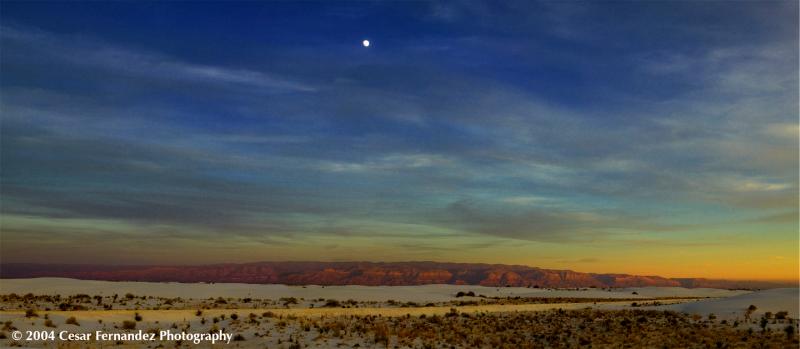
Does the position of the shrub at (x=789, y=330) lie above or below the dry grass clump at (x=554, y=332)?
above

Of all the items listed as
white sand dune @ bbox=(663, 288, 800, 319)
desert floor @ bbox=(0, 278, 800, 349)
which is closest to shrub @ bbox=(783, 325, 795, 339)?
desert floor @ bbox=(0, 278, 800, 349)

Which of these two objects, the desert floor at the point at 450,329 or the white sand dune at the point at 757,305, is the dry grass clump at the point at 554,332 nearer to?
the desert floor at the point at 450,329

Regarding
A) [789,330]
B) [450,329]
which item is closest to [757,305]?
[789,330]

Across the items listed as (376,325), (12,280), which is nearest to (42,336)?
(376,325)

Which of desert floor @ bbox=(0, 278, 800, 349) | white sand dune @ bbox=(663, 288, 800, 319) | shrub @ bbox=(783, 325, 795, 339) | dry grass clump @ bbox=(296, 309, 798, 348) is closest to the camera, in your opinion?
shrub @ bbox=(783, 325, 795, 339)

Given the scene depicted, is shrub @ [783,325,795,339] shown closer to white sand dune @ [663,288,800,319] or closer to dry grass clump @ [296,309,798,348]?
dry grass clump @ [296,309,798,348]

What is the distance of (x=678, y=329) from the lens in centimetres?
3102

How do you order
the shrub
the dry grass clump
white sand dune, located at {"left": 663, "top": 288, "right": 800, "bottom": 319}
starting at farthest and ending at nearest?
white sand dune, located at {"left": 663, "top": 288, "right": 800, "bottom": 319} → the dry grass clump → the shrub

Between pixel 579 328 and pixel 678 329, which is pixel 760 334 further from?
pixel 579 328

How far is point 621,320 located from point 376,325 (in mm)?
14718

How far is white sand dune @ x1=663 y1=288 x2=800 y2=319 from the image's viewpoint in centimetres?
3459

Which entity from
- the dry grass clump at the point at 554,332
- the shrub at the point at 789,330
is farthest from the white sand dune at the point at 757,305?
the shrub at the point at 789,330

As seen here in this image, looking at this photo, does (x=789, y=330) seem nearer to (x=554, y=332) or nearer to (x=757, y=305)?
(x=757, y=305)

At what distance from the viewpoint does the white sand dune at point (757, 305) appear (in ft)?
113
